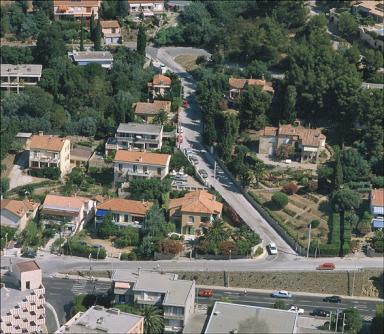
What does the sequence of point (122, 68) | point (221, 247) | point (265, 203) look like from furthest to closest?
point (122, 68), point (265, 203), point (221, 247)

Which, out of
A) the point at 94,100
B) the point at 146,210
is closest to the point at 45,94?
the point at 94,100

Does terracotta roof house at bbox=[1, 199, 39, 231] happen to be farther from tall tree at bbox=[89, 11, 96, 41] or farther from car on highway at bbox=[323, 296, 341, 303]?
tall tree at bbox=[89, 11, 96, 41]

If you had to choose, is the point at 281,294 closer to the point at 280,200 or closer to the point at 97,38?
the point at 280,200

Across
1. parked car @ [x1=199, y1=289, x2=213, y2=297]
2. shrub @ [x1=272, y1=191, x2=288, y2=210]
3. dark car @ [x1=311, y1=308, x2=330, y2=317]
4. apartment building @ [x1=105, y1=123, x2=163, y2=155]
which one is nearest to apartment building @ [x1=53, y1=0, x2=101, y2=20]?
apartment building @ [x1=105, y1=123, x2=163, y2=155]

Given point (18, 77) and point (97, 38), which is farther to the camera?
point (97, 38)

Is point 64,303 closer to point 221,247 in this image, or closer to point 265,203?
point 221,247

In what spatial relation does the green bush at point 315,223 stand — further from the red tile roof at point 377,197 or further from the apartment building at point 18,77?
the apartment building at point 18,77

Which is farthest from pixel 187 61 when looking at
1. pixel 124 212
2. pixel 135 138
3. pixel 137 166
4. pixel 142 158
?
pixel 124 212
